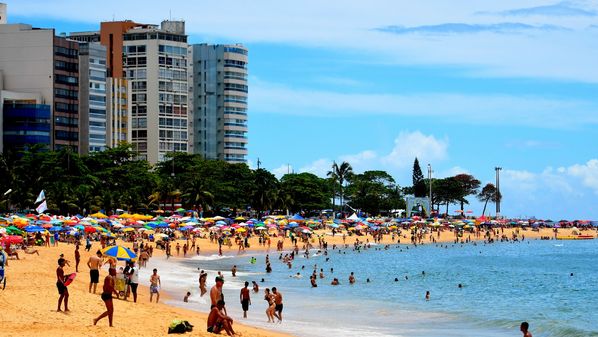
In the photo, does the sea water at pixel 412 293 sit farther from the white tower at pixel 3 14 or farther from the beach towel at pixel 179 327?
the white tower at pixel 3 14

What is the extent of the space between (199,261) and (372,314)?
3172 centimetres

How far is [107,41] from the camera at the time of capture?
148 meters

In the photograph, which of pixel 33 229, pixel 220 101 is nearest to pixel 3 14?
pixel 220 101

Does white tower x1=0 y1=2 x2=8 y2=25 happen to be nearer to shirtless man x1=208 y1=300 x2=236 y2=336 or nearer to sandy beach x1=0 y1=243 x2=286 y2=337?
sandy beach x1=0 y1=243 x2=286 y2=337

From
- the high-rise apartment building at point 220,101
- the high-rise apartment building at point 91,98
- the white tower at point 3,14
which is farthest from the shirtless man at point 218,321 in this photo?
the high-rise apartment building at point 220,101

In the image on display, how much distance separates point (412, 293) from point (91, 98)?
286 ft

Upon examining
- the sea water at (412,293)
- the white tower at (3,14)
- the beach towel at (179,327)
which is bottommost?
the sea water at (412,293)

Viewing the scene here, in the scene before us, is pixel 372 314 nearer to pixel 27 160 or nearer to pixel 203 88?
pixel 27 160

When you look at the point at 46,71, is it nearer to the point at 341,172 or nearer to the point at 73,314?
the point at 341,172

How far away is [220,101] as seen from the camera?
161m

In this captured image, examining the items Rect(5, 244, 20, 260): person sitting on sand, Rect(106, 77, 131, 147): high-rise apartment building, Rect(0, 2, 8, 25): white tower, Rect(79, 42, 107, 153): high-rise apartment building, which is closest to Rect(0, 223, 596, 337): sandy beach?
Rect(5, 244, 20, 260): person sitting on sand

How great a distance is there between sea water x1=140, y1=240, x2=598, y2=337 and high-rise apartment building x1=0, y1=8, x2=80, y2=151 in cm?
5243

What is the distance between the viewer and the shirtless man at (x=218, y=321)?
25.5 m

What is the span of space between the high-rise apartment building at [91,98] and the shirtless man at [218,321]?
106 m
